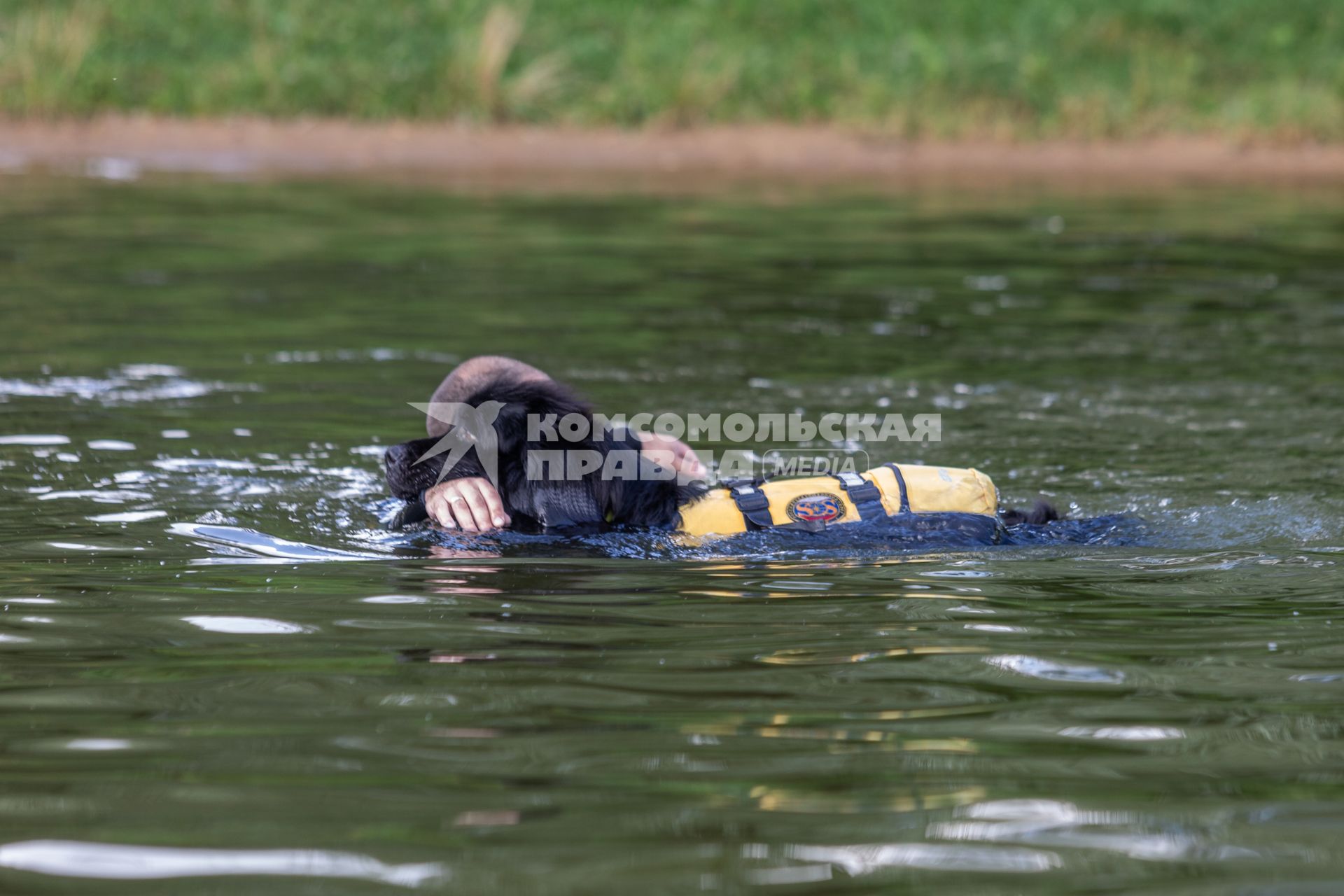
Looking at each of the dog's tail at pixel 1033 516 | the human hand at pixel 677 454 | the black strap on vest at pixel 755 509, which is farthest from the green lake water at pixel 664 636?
the human hand at pixel 677 454

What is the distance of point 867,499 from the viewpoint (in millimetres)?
5113

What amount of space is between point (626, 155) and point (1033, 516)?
1348 cm

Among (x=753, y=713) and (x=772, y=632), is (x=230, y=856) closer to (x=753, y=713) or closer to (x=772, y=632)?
(x=753, y=713)

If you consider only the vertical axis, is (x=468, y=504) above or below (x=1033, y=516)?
above

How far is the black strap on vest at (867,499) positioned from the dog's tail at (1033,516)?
49 centimetres

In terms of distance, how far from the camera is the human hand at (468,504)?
496cm

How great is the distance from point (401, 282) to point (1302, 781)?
916 centimetres

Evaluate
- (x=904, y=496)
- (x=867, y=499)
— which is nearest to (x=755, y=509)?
(x=867, y=499)

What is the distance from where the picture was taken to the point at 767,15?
70.3ft

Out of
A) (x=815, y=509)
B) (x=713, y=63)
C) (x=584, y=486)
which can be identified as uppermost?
(x=713, y=63)

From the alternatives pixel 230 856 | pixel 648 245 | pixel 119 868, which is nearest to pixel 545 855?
pixel 230 856

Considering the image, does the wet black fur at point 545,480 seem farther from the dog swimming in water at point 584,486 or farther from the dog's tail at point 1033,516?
the dog's tail at point 1033,516

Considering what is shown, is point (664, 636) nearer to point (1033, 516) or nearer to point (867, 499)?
point (867, 499)

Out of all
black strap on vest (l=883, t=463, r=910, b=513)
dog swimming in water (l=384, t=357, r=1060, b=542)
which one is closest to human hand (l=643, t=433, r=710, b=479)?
dog swimming in water (l=384, t=357, r=1060, b=542)
